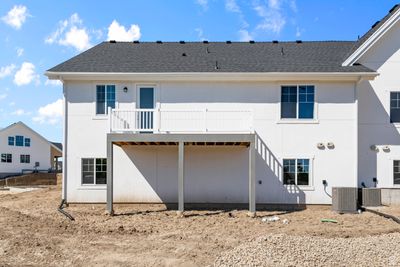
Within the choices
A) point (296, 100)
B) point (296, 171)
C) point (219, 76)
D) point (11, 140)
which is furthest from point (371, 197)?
point (11, 140)

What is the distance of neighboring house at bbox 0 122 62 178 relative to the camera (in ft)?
118

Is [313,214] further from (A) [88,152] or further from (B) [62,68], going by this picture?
(B) [62,68]

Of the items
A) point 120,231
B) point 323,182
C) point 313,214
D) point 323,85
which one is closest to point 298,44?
point 323,85

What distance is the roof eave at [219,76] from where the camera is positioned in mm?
14352

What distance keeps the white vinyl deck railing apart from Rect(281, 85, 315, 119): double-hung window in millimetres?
1664

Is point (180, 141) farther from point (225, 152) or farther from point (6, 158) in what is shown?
point (6, 158)

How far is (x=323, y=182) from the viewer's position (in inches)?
578

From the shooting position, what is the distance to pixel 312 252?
8.09 m

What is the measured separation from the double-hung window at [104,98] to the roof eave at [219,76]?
412 millimetres

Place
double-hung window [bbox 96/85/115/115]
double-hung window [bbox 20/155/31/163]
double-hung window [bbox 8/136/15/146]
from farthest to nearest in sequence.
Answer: double-hung window [bbox 20/155/31/163] < double-hung window [bbox 8/136/15/146] < double-hung window [bbox 96/85/115/115]

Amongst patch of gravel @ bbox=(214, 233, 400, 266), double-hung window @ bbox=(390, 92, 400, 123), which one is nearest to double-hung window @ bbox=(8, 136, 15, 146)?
patch of gravel @ bbox=(214, 233, 400, 266)

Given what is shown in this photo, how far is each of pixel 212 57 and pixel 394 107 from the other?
27.2ft

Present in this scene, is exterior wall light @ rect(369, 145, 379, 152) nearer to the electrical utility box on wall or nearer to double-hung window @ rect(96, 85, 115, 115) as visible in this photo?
the electrical utility box on wall

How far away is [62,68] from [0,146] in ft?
83.6
